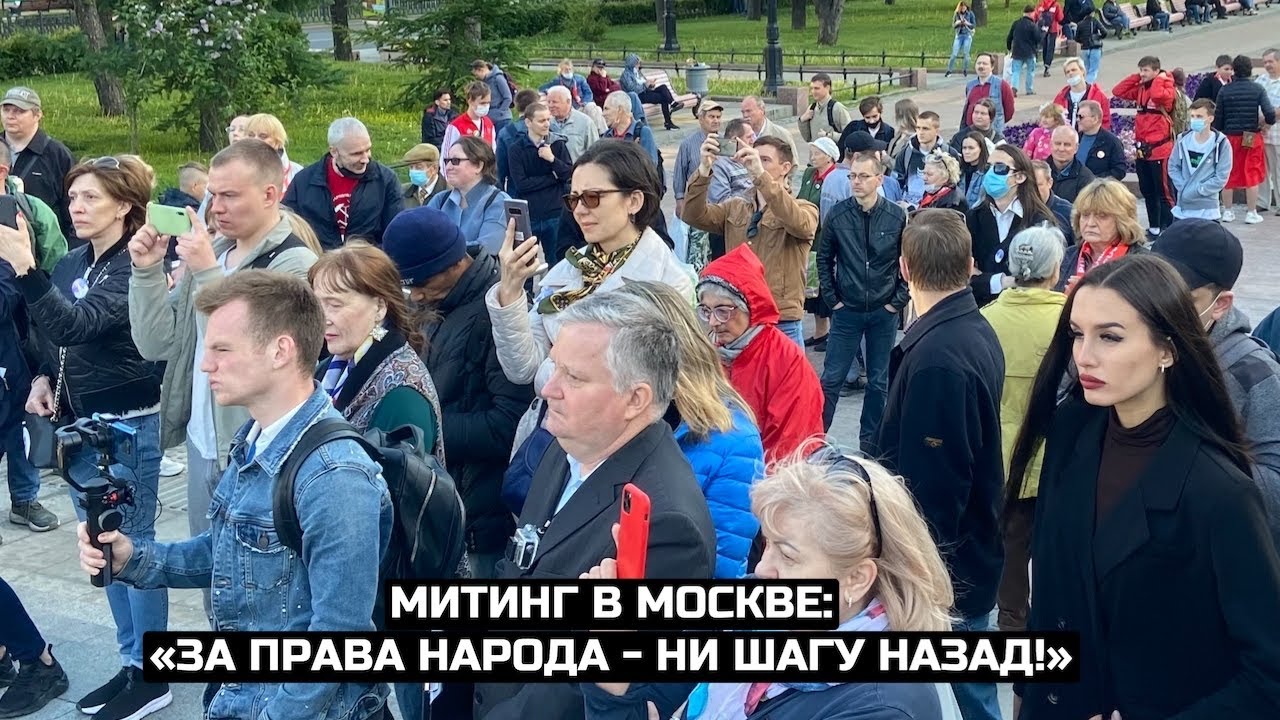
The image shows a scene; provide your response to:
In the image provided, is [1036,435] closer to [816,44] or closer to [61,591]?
[61,591]

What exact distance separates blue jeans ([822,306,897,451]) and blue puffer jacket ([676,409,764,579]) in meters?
4.23

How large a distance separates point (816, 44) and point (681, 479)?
3929cm

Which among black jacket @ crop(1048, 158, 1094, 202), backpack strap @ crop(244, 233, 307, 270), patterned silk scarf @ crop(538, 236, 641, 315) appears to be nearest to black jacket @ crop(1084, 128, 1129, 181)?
black jacket @ crop(1048, 158, 1094, 202)

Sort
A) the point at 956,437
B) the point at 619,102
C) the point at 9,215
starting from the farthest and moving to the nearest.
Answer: the point at 619,102 → the point at 9,215 → the point at 956,437

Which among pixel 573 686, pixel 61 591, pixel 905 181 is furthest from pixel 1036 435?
pixel 905 181

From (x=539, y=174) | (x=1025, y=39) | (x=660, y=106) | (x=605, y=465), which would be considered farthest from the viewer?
(x=1025, y=39)

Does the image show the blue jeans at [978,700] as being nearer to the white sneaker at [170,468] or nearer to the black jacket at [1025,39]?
the white sneaker at [170,468]

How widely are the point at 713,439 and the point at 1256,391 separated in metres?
1.53

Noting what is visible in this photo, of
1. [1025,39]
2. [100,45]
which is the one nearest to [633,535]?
[100,45]

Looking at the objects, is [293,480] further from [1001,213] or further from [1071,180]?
[1071,180]

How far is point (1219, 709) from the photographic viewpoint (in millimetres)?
2955

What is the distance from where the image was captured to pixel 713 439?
385 centimetres

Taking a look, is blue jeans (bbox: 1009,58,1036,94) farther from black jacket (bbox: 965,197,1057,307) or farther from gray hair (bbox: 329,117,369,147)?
gray hair (bbox: 329,117,369,147)

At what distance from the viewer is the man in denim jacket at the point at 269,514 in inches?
125
